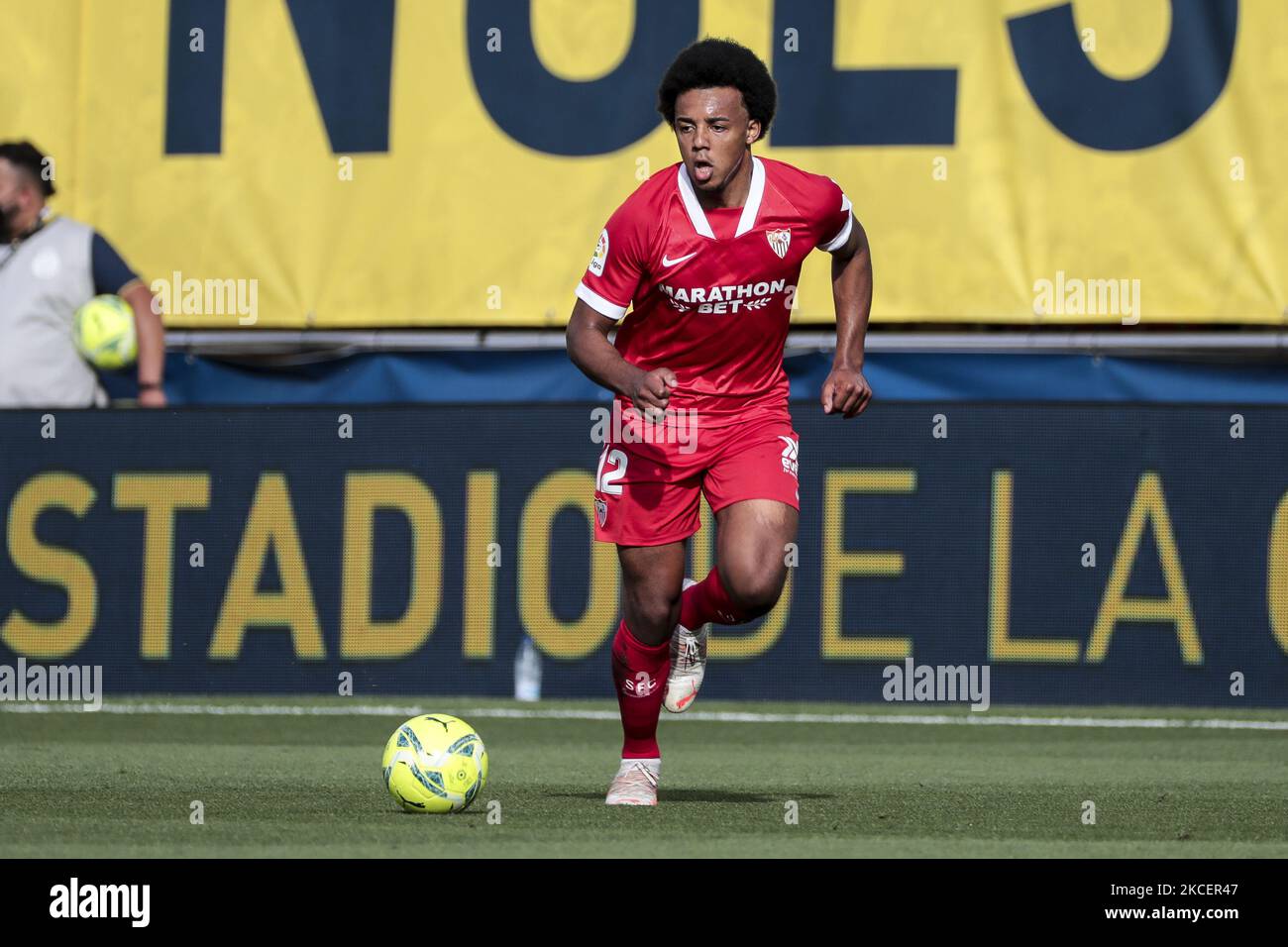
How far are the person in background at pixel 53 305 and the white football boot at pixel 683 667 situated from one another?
239 inches

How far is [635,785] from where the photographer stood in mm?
7930

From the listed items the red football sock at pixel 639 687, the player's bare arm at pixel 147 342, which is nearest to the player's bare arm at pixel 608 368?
the red football sock at pixel 639 687

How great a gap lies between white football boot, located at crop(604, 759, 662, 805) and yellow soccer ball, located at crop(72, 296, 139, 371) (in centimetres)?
649

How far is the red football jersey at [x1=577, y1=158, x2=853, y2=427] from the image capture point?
25.2 feet

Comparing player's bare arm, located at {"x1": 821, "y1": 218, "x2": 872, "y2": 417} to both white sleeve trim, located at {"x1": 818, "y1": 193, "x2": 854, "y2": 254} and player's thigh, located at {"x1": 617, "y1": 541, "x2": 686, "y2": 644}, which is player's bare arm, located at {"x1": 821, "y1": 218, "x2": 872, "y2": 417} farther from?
player's thigh, located at {"x1": 617, "y1": 541, "x2": 686, "y2": 644}

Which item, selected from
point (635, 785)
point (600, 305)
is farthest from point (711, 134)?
point (635, 785)

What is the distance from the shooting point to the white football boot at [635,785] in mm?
7898

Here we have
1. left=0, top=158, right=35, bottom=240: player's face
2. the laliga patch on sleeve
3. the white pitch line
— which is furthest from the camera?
left=0, top=158, right=35, bottom=240: player's face

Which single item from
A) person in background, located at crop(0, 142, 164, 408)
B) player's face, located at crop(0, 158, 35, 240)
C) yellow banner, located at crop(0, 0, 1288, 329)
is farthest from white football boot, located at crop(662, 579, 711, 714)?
player's face, located at crop(0, 158, 35, 240)

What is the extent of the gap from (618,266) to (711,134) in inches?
19.9

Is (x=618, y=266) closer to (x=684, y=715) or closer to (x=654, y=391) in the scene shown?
(x=654, y=391)

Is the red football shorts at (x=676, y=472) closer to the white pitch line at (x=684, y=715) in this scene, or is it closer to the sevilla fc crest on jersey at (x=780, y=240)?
the sevilla fc crest on jersey at (x=780, y=240)

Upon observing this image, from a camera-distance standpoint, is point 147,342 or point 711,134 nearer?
point 711,134
